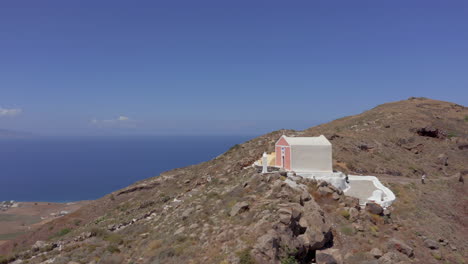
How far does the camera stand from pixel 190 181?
32.4m

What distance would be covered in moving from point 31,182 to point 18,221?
97063 mm

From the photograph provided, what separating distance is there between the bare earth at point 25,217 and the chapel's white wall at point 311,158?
110 feet

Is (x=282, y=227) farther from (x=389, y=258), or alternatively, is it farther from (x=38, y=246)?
(x=38, y=246)

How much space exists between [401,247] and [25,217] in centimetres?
5376

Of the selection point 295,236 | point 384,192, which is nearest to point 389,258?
point 295,236

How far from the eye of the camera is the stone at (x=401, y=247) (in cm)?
1392

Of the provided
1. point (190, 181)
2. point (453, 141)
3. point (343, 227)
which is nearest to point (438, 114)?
point (453, 141)

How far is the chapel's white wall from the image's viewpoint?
69.1ft

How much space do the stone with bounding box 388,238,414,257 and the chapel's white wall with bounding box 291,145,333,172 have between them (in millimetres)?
7269

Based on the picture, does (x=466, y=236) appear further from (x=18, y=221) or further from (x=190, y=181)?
(x=18, y=221)

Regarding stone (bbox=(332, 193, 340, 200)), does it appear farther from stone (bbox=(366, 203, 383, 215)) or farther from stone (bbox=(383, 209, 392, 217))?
stone (bbox=(383, 209, 392, 217))

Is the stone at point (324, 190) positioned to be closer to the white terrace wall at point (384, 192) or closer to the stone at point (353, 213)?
the stone at point (353, 213)

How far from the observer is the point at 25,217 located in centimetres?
4866

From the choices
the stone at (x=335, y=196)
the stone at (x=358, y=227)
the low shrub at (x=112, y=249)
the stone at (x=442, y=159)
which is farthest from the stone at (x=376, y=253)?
the stone at (x=442, y=159)
